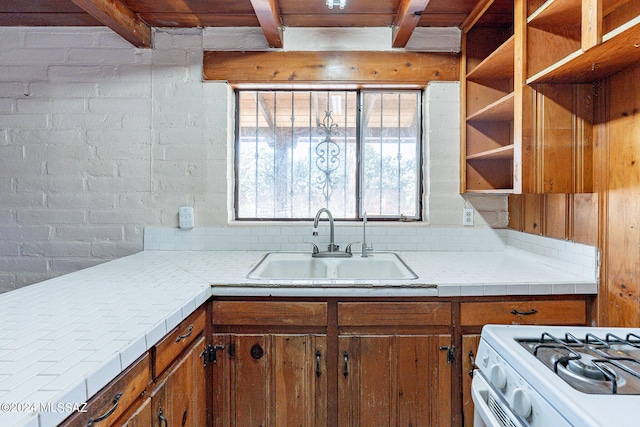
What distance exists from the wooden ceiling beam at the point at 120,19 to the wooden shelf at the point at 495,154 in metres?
2.04

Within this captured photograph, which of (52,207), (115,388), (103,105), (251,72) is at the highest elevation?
(251,72)

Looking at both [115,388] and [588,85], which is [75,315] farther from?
[588,85]

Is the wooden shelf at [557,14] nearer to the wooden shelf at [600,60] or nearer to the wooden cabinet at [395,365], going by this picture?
the wooden shelf at [600,60]

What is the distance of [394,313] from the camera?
1562mm

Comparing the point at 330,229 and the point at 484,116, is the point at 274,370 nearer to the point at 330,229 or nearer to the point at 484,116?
the point at 330,229

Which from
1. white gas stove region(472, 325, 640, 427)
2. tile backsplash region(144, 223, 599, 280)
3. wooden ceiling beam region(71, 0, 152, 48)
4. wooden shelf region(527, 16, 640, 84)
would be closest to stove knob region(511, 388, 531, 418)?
white gas stove region(472, 325, 640, 427)

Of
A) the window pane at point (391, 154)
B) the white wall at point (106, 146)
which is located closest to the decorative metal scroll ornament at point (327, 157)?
the window pane at point (391, 154)

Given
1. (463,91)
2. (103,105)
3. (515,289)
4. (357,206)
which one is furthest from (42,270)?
(463,91)

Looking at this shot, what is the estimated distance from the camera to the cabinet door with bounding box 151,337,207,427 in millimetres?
1141

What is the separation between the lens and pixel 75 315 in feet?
3.61

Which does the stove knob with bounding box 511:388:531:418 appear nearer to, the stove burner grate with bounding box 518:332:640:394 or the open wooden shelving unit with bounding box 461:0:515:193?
the stove burner grate with bounding box 518:332:640:394

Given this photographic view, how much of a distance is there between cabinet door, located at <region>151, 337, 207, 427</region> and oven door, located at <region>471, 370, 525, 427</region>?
0.95 m

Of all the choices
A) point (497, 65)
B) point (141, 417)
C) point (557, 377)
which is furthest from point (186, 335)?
point (497, 65)

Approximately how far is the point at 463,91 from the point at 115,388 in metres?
2.20
